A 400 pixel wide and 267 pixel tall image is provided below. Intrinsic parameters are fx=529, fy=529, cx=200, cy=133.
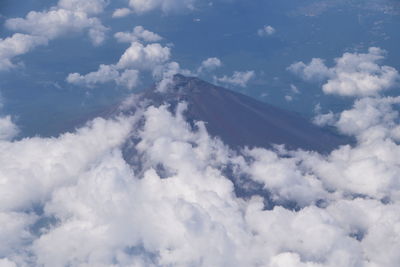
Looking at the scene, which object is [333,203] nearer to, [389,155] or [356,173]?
[356,173]

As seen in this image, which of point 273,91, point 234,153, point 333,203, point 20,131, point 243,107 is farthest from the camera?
point 273,91

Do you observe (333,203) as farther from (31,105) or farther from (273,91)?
(31,105)

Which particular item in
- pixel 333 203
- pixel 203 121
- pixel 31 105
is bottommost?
pixel 31 105

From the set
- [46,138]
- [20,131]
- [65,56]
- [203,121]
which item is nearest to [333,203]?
[203,121]

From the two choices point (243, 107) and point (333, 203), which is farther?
point (243, 107)

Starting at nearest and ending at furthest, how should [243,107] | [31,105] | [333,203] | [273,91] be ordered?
1. [333,203]
2. [243,107]
3. [31,105]
4. [273,91]

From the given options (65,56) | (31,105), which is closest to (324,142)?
(31,105)

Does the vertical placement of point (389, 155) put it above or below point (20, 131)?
above
